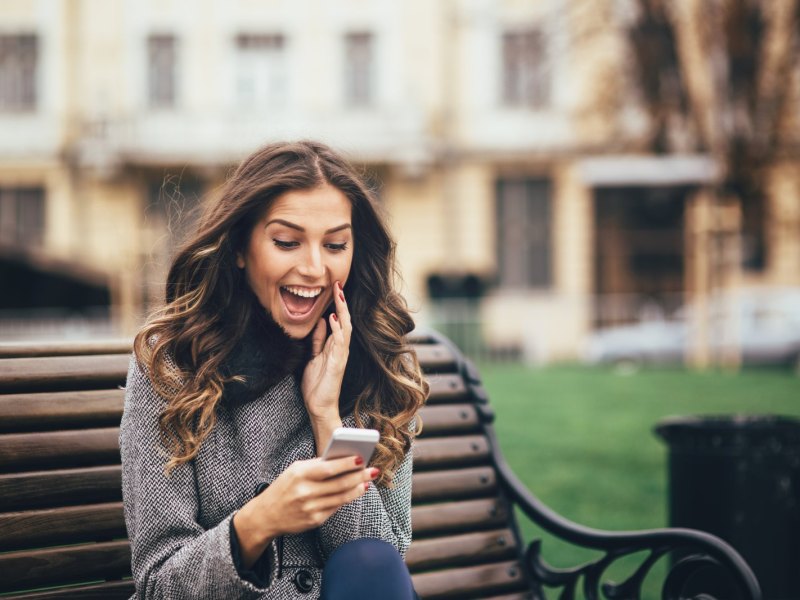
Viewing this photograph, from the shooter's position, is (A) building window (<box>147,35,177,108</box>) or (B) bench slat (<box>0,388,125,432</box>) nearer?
(B) bench slat (<box>0,388,125,432</box>)

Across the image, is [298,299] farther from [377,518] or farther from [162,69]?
[162,69]

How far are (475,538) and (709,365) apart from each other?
15.1 metres

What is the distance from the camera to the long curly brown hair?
2145 mm

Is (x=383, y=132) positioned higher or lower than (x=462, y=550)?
higher

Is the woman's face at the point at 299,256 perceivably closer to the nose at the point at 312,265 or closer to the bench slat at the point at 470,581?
the nose at the point at 312,265

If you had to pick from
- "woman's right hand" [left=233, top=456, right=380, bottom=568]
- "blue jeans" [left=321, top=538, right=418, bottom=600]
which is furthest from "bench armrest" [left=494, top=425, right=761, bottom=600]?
"woman's right hand" [left=233, top=456, right=380, bottom=568]

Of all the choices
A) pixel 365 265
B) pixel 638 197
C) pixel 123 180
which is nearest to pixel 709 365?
pixel 638 197

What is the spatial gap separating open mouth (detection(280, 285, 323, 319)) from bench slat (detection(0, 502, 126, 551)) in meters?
0.63

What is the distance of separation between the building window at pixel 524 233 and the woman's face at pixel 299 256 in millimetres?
22038

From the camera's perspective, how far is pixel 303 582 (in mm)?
2256

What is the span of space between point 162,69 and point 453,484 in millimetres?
23023

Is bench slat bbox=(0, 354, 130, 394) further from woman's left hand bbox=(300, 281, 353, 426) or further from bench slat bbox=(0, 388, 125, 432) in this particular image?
woman's left hand bbox=(300, 281, 353, 426)

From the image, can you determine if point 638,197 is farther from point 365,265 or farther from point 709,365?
point 365,265

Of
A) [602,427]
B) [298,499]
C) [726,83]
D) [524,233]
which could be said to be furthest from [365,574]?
[524,233]
